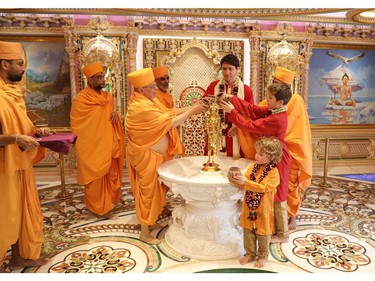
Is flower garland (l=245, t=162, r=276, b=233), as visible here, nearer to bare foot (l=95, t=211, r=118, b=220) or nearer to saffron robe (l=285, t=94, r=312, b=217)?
saffron robe (l=285, t=94, r=312, b=217)

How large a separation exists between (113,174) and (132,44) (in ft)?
10.8

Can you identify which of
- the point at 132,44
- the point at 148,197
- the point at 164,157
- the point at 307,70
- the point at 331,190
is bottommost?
the point at 331,190

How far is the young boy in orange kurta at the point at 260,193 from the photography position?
2.94 metres

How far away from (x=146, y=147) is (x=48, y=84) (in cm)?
450

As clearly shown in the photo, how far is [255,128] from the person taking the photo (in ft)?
10.8

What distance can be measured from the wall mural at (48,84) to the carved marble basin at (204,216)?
4.36 m

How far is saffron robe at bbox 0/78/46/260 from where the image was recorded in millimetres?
2789

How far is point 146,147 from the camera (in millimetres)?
3549

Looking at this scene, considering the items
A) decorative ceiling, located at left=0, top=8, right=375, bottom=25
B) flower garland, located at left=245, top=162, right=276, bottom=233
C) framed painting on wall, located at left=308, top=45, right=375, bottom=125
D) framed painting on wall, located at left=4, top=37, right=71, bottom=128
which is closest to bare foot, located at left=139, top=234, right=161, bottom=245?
flower garland, located at left=245, top=162, right=276, bottom=233

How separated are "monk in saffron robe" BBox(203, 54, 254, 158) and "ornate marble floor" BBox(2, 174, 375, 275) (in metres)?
1.20

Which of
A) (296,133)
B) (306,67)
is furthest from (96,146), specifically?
→ (306,67)

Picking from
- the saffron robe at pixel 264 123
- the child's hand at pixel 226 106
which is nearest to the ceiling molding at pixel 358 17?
the saffron robe at pixel 264 123

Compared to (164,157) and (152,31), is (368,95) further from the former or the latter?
(164,157)

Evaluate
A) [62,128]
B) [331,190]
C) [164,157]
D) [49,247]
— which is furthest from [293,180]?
[62,128]
